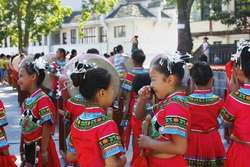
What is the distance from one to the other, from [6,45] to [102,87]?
43.7 m

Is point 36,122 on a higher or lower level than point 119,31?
lower

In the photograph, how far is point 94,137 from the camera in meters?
3.17

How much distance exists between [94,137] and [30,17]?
23.3 metres

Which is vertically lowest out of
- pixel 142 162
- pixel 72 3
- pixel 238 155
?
pixel 238 155

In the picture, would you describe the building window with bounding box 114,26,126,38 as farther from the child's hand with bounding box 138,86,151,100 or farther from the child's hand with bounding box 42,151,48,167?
the child's hand with bounding box 138,86,151,100

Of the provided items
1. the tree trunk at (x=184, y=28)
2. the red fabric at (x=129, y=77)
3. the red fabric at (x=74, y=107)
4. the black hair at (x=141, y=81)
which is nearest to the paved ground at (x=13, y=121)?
the red fabric at (x=129, y=77)

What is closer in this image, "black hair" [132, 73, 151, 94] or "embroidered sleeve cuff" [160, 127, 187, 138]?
"embroidered sleeve cuff" [160, 127, 187, 138]

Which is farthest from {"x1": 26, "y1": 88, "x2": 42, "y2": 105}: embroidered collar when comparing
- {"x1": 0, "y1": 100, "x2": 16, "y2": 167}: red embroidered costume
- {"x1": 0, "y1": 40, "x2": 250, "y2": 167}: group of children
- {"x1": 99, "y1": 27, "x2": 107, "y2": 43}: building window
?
{"x1": 99, "y1": 27, "x2": 107, "y2": 43}: building window

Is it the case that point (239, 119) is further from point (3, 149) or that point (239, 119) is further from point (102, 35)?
point (102, 35)

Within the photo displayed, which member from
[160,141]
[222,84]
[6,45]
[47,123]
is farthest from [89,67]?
[6,45]

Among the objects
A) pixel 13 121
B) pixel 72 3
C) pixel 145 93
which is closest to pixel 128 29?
pixel 72 3

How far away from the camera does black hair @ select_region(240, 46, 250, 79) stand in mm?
4012

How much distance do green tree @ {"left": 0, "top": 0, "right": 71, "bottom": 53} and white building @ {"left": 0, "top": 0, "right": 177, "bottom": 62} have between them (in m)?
8.57

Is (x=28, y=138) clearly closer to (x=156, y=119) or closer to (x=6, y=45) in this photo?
(x=156, y=119)
